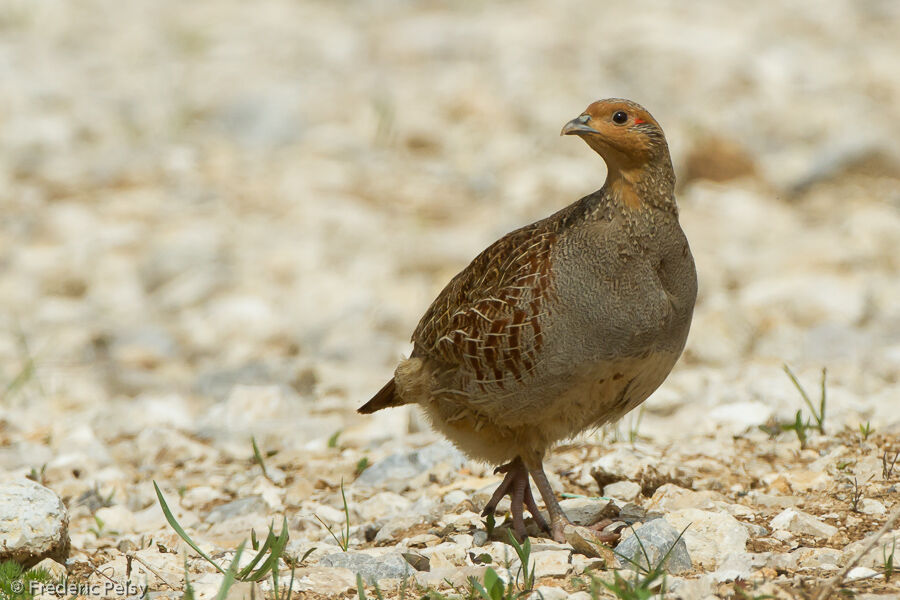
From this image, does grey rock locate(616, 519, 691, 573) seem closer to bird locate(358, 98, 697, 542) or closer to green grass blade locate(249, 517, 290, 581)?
bird locate(358, 98, 697, 542)

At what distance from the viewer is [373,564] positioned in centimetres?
367

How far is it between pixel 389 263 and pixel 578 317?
448cm

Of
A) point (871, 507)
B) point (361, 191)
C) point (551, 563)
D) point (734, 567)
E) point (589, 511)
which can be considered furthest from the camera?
point (361, 191)

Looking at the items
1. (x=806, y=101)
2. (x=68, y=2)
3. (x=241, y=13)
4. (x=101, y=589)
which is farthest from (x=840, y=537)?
(x=68, y=2)

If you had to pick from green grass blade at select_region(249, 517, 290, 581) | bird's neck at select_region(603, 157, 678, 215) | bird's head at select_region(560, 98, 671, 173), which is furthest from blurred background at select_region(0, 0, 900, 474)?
green grass blade at select_region(249, 517, 290, 581)

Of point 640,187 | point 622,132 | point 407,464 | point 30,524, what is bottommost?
point 30,524

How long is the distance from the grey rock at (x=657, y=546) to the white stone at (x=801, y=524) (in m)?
0.44

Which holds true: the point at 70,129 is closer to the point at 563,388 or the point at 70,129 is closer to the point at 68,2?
the point at 68,2

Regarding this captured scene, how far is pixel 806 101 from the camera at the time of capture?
419 inches

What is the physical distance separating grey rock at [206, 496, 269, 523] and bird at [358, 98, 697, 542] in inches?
39.7

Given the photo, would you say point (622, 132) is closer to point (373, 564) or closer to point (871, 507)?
point (871, 507)

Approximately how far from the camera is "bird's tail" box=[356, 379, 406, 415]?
4.54 metres

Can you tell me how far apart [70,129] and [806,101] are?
6.36 m

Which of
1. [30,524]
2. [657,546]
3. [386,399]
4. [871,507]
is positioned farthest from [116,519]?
[871,507]
